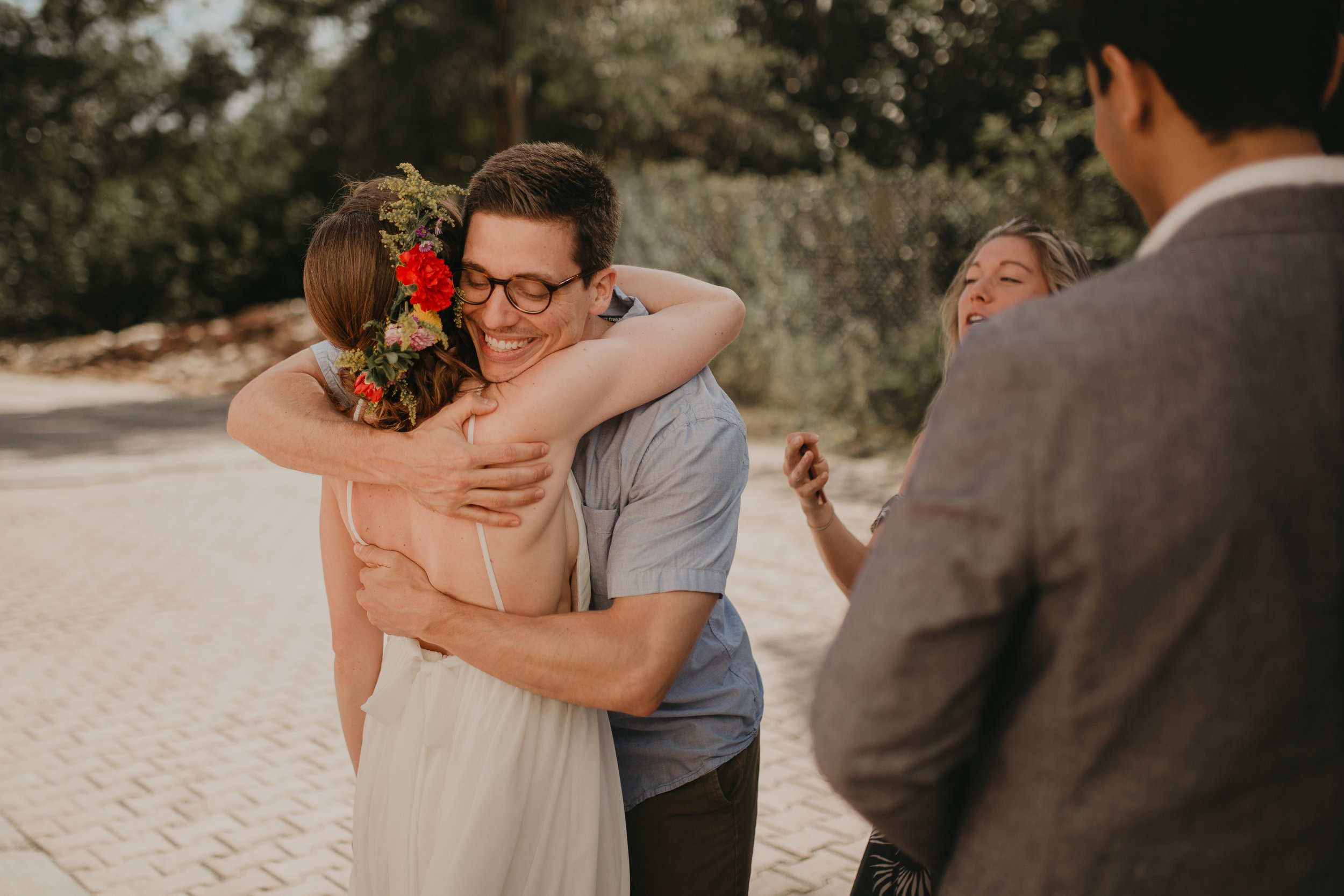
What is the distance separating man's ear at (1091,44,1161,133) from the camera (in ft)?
3.60

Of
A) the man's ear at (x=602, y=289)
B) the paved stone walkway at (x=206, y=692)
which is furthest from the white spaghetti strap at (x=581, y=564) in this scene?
the paved stone walkway at (x=206, y=692)

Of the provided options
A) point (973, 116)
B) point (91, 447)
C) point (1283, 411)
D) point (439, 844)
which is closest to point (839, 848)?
point (439, 844)

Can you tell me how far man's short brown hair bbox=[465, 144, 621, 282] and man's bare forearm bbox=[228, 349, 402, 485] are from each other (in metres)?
0.48

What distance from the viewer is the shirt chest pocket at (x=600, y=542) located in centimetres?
198

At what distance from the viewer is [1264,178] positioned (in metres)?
1.04

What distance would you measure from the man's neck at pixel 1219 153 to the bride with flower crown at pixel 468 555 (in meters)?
1.04

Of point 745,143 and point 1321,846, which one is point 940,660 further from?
point 745,143

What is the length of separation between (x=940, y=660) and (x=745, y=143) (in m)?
20.4

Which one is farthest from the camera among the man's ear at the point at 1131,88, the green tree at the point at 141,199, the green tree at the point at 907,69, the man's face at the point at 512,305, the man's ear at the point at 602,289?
the green tree at the point at 141,199

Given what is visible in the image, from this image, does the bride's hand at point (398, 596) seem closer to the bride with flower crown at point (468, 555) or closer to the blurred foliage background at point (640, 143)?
the bride with flower crown at point (468, 555)

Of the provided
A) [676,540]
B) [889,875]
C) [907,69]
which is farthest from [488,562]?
[907,69]

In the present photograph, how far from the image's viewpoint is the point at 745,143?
2034 centimetres

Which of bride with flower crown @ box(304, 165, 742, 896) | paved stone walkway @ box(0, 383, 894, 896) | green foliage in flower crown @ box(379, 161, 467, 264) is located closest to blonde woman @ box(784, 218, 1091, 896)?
bride with flower crown @ box(304, 165, 742, 896)

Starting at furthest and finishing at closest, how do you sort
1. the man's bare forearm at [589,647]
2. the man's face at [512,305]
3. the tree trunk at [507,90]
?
the tree trunk at [507,90] < the man's face at [512,305] < the man's bare forearm at [589,647]
